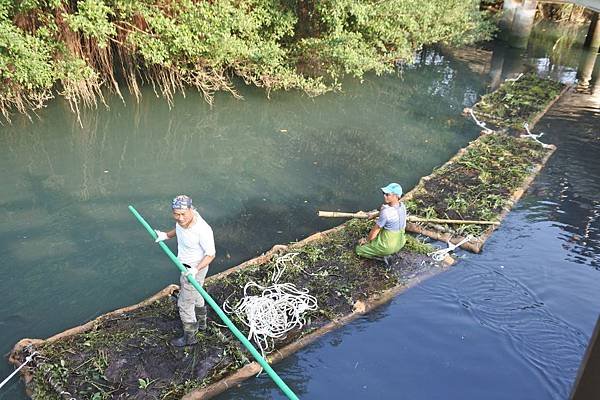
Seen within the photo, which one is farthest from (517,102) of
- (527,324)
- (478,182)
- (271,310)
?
(271,310)

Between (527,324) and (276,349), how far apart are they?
9.24 feet

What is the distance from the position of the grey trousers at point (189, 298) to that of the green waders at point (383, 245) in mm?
2402

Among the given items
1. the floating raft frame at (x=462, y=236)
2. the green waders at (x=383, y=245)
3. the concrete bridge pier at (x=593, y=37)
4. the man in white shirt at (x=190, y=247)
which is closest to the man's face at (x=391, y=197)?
the green waders at (x=383, y=245)

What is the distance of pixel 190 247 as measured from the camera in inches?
182

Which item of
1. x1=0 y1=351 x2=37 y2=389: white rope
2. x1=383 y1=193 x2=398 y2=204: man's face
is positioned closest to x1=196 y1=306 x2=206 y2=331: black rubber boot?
x1=0 y1=351 x2=37 y2=389: white rope

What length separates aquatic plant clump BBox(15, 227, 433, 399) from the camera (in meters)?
4.64

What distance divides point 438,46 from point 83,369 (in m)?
17.3

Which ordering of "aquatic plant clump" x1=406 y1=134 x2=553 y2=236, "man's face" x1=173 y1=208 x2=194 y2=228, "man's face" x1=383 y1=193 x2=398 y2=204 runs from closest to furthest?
"man's face" x1=173 y1=208 x2=194 y2=228
"man's face" x1=383 y1=193 x2=398 y2=204
"aquatic plant clump" x1=406 y1=134 x2=553 y2=236

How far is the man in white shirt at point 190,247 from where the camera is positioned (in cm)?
445

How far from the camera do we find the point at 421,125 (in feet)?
39.2

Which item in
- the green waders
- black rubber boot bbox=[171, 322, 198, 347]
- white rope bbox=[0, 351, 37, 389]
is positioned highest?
the green waders

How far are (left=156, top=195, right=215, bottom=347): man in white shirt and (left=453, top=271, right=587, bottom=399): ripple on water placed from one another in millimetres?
3147

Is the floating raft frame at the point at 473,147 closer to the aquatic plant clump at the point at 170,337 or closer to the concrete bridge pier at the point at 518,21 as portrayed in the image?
the aquatic plant clump at the point at 170,337

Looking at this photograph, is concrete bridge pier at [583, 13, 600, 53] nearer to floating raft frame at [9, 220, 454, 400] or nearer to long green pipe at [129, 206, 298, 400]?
floating raft frame at [9, 220, 454, 400]
